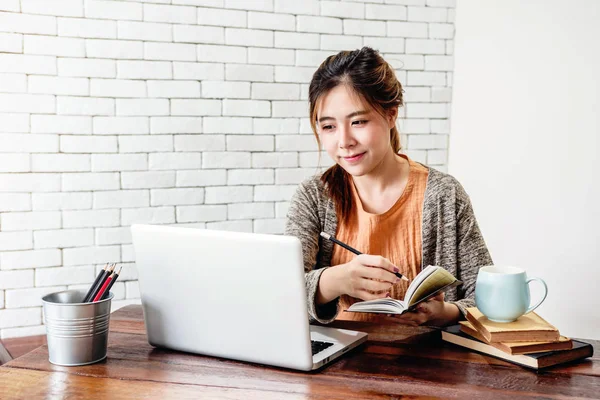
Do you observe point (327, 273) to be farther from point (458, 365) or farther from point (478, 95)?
point (478, 95)

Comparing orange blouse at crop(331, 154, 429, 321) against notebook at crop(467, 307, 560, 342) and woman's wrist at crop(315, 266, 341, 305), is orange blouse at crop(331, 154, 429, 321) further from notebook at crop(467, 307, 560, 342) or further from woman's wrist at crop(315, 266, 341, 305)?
notebook at crop(467, 307, 560, 342)

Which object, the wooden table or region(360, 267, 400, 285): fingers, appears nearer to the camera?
the wooden table

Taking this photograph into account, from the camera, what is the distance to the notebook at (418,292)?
1.31m

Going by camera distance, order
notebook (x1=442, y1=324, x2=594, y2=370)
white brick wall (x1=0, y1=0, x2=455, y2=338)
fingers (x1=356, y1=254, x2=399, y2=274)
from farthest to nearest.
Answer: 1. white brick wall (x1=0, y1=0, x2=455, y2=338)
2. fingers (x1=356, y1=254, x2=399, y2=274)
3. notebook (x1=442, y1=324, x2=594, y2=370)

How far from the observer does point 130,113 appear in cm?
257

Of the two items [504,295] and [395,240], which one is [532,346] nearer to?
[504,295]

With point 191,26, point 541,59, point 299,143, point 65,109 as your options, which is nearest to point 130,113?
point 65,109

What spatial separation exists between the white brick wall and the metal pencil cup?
1.31 m

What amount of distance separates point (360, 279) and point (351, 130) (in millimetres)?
482

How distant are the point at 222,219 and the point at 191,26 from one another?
32.8 inches

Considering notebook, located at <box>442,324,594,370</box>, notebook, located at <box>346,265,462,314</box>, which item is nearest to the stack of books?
notebook, located at <box>442,324,594,370</box>

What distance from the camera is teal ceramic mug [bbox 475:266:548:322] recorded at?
4.25ft

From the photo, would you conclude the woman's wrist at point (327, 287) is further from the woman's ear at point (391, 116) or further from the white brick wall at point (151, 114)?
the white brick wall at point (151, 114)

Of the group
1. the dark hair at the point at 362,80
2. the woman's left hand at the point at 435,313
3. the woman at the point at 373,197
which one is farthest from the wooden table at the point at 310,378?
the dark hair at the point at 362,80
